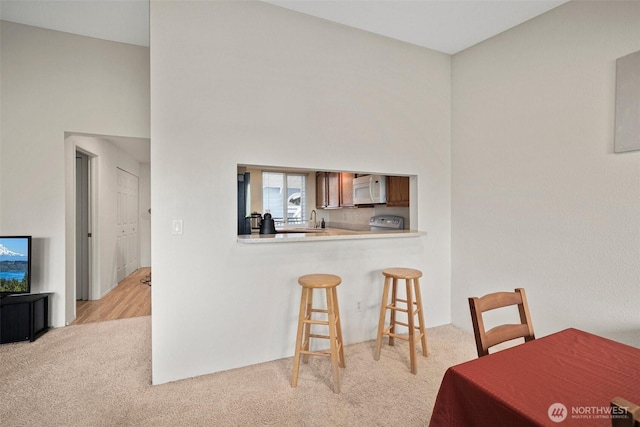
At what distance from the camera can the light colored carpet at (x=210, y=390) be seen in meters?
1.83

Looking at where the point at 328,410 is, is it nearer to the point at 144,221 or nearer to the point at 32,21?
the point at 32,21

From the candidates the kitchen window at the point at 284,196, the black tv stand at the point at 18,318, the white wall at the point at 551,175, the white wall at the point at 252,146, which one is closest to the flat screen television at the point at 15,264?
the black tv stand at the point at 18,318

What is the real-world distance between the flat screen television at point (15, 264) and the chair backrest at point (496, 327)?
374cm

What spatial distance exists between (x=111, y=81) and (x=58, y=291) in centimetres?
222

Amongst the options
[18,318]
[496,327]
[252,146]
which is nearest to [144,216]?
[18,318]

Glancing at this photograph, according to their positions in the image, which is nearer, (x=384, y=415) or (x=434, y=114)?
(x=384, y=415)

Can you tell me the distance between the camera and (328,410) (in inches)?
74.8

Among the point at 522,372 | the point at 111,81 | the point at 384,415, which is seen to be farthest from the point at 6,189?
the point at 522,372

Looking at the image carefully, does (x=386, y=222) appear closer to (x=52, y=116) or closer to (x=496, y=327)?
(x=496, y=327)

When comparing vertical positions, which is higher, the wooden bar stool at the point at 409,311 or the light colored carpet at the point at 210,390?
the wooden bar stool at the point at 409,311

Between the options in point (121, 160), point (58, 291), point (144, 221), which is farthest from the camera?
point (144, 221)

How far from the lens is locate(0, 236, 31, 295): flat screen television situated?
288 centimetres

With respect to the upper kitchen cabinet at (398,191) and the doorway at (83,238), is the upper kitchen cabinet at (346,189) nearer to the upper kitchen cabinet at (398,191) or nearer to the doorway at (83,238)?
the upper kitchen cabinet at (398,191)

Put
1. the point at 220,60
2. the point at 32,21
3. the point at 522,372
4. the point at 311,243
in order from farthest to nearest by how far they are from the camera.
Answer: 1. the point at 32,21
2. the point at 311,243
3. the point at 220,60
4. the point at 522,372
